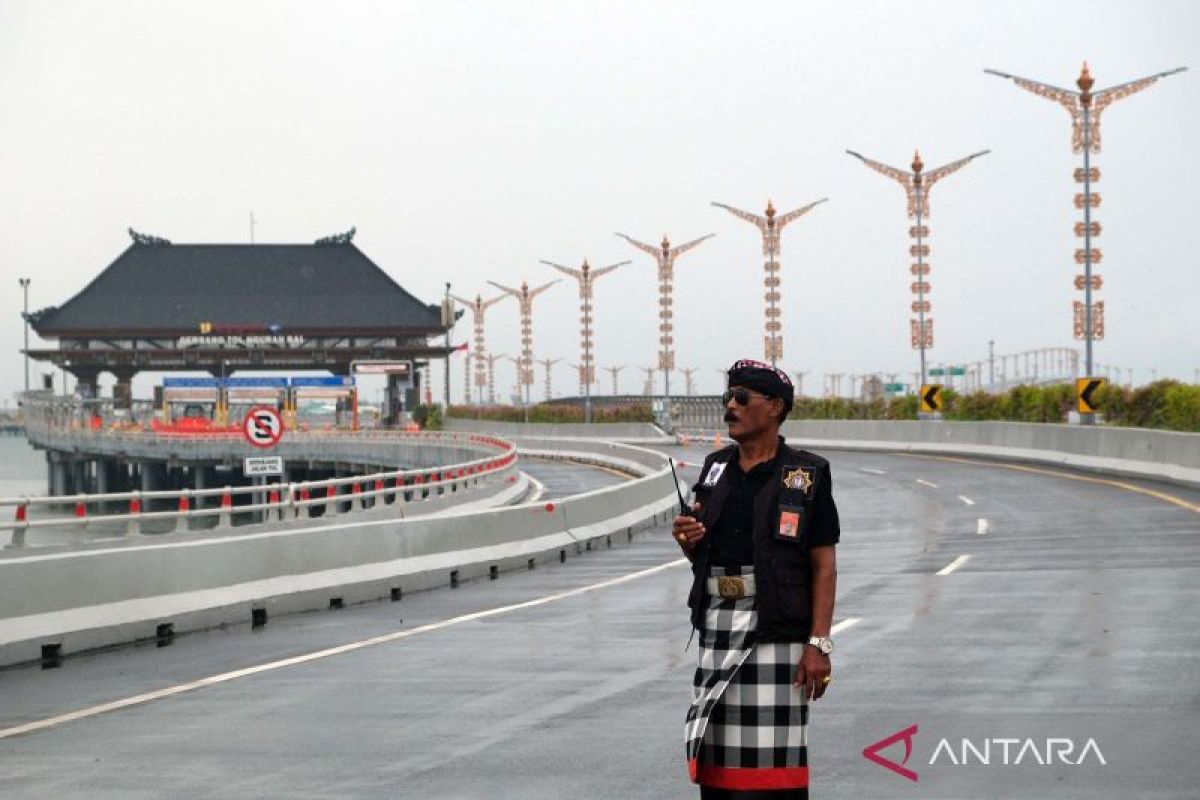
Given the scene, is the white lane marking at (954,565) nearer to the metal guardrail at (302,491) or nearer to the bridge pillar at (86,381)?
the metal guardrail at (302,491)

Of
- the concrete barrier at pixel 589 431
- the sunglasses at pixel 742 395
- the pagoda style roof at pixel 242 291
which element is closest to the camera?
the sunglasses at pixel 742 395

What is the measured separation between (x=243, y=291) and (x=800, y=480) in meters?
179

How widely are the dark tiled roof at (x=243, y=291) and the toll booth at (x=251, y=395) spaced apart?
45.5 metres

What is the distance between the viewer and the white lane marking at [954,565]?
22.2 m

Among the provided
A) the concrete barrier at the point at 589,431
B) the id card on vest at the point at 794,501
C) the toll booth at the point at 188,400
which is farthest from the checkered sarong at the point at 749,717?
the toll booth at the point at 188,400

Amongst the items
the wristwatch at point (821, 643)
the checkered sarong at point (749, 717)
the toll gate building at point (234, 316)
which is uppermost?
the toll gate building at point (234, 316)

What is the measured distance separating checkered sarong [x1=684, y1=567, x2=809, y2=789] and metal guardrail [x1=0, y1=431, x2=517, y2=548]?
20211 mm

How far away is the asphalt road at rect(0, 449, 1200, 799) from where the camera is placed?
945cm

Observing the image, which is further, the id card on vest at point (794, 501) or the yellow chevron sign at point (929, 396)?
the yellow chevron sign at point (929, 396)

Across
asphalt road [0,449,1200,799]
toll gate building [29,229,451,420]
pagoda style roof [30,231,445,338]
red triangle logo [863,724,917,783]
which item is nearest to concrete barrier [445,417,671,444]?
toll gate building [29,229,451,420]

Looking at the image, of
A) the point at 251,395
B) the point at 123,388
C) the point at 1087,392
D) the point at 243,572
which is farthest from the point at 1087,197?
the point at 123,388

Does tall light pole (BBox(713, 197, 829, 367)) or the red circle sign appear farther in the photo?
tall light pole (BBox(713, 197, 829, 367))

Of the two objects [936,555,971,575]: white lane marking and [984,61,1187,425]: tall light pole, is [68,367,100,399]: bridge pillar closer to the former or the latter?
[984,61,1187,425]: tall light pole

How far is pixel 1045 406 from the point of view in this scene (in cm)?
7056
